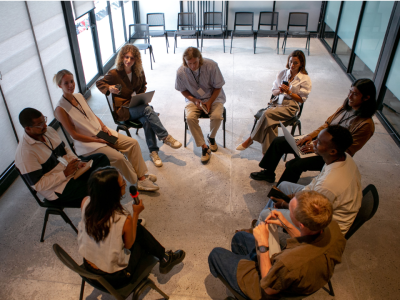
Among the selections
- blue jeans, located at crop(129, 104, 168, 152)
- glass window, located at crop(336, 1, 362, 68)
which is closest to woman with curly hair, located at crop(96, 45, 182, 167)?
blue jeans, located at crop(129, 104, 168, 152)

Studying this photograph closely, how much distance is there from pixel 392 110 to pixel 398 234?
2491 millimetres

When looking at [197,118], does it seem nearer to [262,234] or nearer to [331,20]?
[262,234]

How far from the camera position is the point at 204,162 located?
3760mm

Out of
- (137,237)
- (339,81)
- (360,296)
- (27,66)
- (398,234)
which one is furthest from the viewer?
(339,81)

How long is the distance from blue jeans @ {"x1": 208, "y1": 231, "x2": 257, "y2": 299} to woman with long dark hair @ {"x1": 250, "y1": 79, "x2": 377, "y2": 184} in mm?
1051

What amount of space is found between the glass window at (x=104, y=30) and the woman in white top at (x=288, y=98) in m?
4.21

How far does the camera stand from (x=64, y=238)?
2850 millimetres

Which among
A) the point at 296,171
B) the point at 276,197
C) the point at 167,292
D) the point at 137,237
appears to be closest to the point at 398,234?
the point at 296,171

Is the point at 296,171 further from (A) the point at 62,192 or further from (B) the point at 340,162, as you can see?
(A) the point at 62,192

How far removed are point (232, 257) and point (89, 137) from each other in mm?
1899

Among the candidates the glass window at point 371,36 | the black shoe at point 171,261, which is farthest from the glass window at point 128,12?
the black shoe at point 171,261

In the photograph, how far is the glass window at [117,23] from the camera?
6.83 m

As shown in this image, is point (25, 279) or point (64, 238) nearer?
point (25, 279)

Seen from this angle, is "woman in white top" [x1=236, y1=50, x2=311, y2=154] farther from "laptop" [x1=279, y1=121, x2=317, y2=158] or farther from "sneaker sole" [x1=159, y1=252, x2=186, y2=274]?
"sneaker sole" [x1=159, y1=252, x2=186, y2=274]
